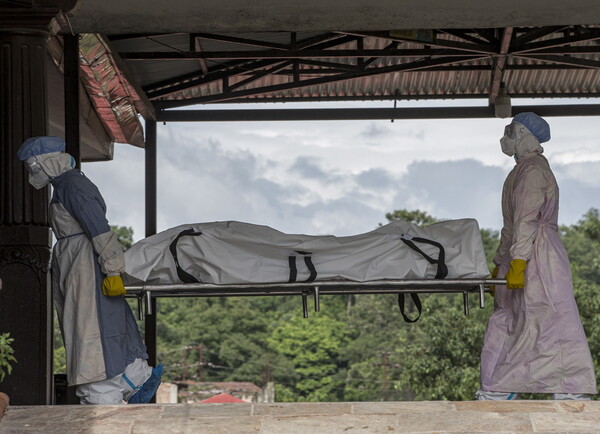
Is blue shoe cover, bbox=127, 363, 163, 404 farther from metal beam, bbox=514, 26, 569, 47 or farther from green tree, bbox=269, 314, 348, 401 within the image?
green tree, bbox=269, 314, 348, 401

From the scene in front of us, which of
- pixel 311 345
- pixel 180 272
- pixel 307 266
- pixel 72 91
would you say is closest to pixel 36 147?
pixel 180 272

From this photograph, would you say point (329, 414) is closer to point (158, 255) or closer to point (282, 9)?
point (158, 255)

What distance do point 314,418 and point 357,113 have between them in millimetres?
6483

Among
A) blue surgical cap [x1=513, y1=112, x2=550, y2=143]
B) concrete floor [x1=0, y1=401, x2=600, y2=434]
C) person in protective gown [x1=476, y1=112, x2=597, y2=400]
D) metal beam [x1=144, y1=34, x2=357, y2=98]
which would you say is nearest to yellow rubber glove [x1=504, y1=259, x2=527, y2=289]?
person in protective gown [x1=476, y1=112, x2=597, y2=400]

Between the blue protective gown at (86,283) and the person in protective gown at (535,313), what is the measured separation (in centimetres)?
220

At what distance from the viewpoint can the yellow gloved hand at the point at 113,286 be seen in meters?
6.06

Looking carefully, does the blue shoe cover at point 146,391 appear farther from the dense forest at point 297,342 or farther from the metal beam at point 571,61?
the dense forest at point 297,342

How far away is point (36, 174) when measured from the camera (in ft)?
20.6

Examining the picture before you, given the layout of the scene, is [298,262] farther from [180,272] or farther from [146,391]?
[146,391]

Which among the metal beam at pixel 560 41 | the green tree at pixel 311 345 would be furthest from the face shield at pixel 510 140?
the green tree at pixel 311 345

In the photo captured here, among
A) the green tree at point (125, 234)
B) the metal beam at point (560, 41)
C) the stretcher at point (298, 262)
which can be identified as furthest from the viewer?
the green tree at point (125, 234)

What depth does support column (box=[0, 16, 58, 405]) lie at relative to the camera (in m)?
6.30

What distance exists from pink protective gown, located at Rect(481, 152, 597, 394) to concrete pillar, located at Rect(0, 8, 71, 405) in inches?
104

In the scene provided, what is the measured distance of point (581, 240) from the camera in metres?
54.4
